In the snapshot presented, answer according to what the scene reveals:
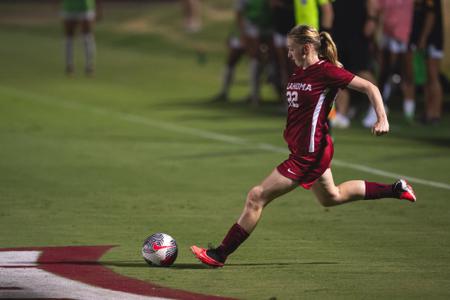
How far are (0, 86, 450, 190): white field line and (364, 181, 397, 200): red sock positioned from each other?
3561mm

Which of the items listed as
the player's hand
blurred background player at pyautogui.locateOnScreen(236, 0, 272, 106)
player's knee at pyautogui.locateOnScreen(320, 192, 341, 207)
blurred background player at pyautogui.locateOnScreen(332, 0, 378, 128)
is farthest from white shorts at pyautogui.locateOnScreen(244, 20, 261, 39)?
the player's hand

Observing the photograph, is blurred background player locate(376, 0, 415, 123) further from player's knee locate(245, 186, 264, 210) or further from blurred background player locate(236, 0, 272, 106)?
player's knee locate(245, 186, 264, 210)

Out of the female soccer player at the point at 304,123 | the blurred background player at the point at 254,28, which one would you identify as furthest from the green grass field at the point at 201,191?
the blurred background player at the point at 254,28

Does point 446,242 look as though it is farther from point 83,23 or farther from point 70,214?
point 83,23

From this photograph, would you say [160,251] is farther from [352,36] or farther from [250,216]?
[352,36]

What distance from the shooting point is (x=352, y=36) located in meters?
19.3

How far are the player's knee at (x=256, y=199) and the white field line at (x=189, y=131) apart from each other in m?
4.73

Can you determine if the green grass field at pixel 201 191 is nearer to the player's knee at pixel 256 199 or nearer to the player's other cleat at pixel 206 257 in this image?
the player's other cleat at pixel 206 257

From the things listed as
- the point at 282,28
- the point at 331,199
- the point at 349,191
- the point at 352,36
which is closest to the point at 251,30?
the point at 282,28

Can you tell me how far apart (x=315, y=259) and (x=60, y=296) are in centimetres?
231

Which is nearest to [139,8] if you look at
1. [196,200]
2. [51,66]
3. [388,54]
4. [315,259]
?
[51,66]

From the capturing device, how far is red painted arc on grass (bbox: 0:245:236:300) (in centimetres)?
815

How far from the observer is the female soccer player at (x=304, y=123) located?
9.03 meters

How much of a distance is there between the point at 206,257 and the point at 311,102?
1409 mm
